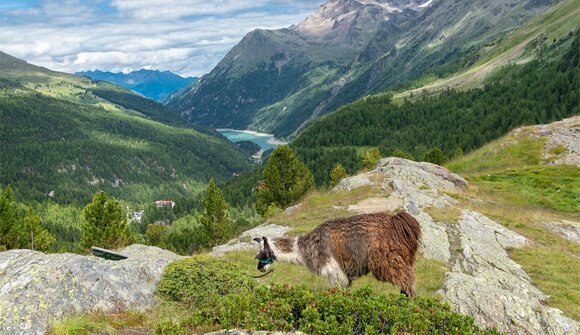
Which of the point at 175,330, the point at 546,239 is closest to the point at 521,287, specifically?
the point at 546,239

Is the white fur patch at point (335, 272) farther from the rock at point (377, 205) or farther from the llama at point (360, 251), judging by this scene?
the rock at point (377, 205)

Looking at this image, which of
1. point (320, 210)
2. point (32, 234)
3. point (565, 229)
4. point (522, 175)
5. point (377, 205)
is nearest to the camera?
point (565, 229)

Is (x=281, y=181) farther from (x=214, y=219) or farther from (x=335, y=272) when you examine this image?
(x=335, y=272)

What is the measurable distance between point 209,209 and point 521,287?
62564mm

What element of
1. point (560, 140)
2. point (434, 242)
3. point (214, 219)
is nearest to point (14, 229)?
point (214, 219)

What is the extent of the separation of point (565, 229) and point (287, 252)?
25.6 meters

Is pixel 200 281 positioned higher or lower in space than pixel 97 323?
lower

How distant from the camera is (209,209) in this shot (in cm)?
7556

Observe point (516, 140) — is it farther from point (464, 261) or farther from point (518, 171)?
point (464, 261)

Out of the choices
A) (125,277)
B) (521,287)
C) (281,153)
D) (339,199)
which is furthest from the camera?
(281,153)

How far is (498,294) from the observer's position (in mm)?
16953

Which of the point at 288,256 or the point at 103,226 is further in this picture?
the point at 103,226

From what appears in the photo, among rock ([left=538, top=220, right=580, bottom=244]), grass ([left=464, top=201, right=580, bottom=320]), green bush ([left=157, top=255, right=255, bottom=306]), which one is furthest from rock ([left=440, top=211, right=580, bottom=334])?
green bush ([left=157, top=255, right=255, bottom=306])

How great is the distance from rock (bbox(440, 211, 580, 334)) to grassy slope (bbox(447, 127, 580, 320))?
1.00 metres
